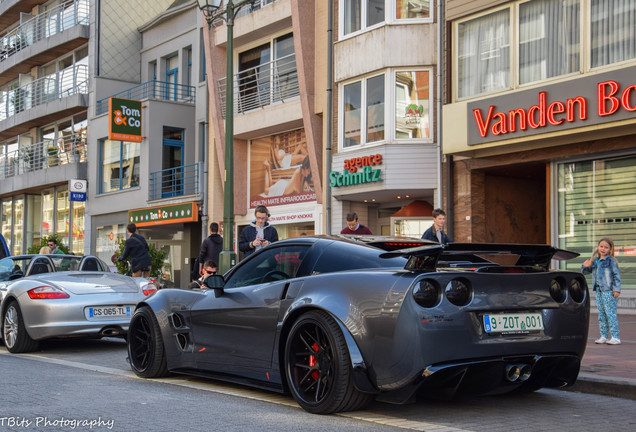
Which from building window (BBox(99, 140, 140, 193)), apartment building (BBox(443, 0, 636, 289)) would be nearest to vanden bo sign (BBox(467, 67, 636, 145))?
apartment building (BBox(443, 0, 636, 289))

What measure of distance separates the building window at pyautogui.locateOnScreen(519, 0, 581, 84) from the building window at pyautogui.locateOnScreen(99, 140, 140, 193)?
1628cm

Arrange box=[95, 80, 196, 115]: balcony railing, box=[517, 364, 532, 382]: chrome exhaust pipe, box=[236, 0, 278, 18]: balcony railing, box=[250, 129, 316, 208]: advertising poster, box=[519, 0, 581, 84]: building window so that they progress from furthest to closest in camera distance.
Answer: box=[95, 80, 196, 115]: balcony railing < box=[236, 0, 278, 18]: balcony railing < box=[250, 129, 316, 208]: advertising poster < box=[519, 0, 581, 84]: building window < box=[517, 364, 532, 382]: chrome exhaust pipe

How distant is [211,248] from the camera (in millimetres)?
14078

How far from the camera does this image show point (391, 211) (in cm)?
2116

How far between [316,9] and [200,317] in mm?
15662

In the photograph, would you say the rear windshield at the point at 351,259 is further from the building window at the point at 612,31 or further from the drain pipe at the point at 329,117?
the drain pipe at the point at 329,117

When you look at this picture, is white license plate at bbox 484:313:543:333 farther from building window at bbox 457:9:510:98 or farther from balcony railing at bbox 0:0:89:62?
balcony railing at bbox 0:0:89:62

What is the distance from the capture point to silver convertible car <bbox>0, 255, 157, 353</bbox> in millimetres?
9703

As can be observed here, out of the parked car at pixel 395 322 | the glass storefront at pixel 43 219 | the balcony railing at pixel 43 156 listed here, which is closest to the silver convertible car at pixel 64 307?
the parked car at pixel 395 322

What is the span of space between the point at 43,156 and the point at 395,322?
32.8 meters

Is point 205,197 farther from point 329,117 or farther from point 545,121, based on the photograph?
point 545,121

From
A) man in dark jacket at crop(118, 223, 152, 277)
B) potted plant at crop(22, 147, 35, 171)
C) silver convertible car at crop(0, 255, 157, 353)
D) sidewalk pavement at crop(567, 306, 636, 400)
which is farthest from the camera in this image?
potted plant at crop(22, 147, 35, 171)

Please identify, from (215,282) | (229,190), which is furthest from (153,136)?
(215,282)

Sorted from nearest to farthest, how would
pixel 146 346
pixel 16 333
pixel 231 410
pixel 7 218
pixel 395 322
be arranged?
pixel 395 322
pixel 231 410
pixel 146 346
pixel 16 333
pixel 7 218
